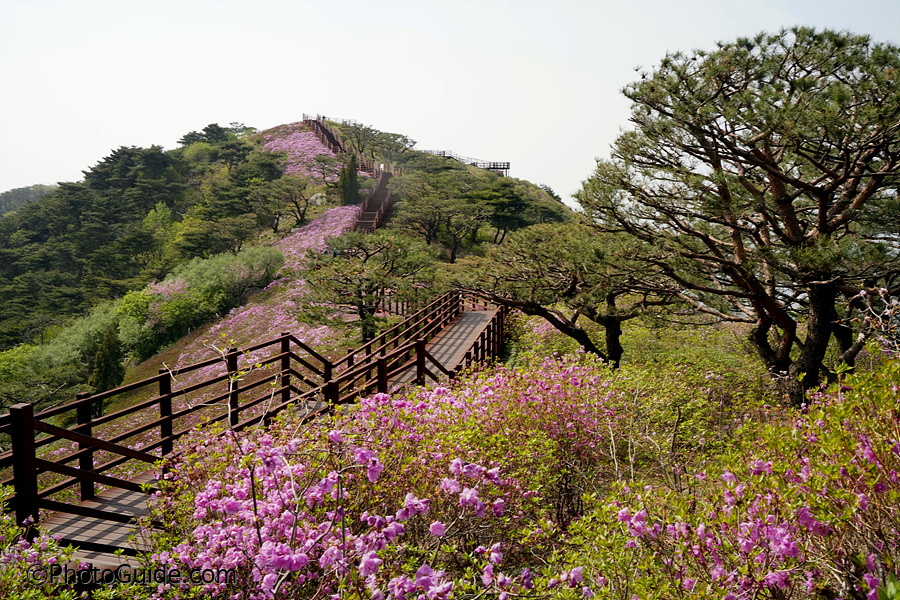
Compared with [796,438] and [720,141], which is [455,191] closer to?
[720,141]

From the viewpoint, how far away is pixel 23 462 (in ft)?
11.8

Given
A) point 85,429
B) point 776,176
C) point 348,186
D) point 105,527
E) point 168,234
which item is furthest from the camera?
point 168,234

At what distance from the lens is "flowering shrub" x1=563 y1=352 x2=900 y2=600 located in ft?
8.25

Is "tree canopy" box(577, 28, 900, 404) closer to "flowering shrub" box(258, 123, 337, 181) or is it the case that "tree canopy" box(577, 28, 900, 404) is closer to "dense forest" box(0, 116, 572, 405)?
"dense forest" box(0, 116, 572, 405)

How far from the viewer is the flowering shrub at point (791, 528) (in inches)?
99.0

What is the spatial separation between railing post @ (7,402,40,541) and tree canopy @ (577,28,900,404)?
22.6ft

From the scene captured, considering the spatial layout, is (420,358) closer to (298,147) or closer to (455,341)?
(455,341)

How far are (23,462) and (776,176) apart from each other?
8723 millimetres

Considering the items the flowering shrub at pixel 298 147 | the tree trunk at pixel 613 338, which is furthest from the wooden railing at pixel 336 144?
the tree trunk at pixel 613 338

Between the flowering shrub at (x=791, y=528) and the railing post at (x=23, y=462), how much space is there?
3.54 m

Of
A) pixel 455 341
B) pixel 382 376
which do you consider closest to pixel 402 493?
pixel 382 376

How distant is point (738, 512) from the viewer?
2.62 meters

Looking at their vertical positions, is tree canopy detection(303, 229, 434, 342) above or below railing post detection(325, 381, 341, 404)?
above

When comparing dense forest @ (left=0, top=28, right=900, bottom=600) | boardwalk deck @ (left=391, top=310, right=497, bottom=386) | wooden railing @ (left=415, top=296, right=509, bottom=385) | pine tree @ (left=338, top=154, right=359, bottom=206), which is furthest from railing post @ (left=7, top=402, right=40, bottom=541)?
pine tree @ (left=338, top=154, right=359, bottom=206)
